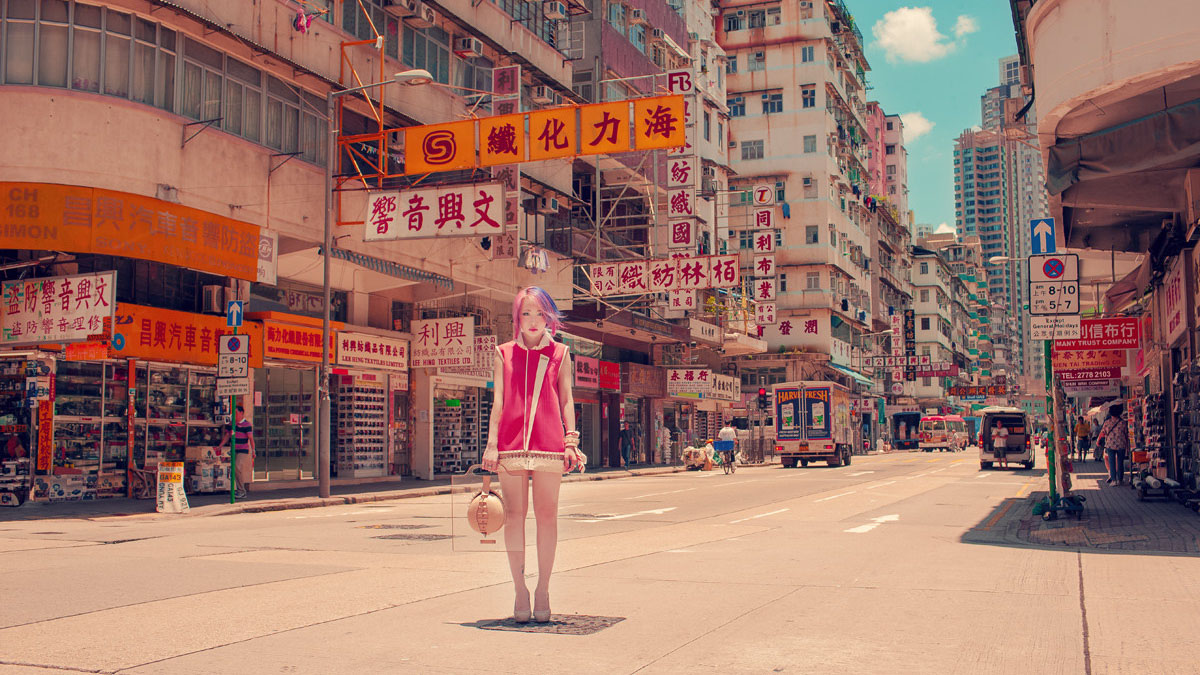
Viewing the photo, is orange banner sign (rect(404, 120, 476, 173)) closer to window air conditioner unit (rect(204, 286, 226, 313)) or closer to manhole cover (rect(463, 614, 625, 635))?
window air conditioner unit (rect(204, 286, 226, 313))

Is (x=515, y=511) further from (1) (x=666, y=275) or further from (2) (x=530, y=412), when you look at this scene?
(1) (x=666, y=275)

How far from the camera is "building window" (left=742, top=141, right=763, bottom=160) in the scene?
83.4 metres

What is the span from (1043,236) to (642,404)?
36.9 metres

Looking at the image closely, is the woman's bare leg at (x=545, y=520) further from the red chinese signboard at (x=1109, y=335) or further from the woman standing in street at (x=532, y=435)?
the red chinese signboard at (x=1109, y=335)

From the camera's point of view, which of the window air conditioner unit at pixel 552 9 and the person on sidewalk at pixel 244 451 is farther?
the window air conditioner unit at pixel 552 9

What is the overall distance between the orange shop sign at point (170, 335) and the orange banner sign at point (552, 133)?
302 inches

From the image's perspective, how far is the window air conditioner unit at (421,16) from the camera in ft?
97.2

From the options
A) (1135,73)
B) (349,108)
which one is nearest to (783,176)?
→ (349,108)

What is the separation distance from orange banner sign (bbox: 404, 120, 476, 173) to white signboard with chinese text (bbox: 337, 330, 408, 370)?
5.34 metres

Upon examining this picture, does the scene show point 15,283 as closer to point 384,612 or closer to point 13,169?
point 13,169

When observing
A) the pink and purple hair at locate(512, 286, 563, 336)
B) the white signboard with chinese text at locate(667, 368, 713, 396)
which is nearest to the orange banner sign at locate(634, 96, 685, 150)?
the pink and purple hair at locate(512, 286, 563, 336)

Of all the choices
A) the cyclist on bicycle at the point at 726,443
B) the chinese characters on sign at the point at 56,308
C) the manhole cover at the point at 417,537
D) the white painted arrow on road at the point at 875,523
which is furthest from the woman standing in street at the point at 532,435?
the cyclist on bicycle at the point at 726,443

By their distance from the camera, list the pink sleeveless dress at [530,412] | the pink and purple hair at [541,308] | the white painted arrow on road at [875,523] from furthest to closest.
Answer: the white painted arrow on road at [875,523]
the pink and purple hair at [541,308]
the pink sleeveless dress at [530,412]

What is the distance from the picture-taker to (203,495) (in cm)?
2362
